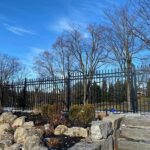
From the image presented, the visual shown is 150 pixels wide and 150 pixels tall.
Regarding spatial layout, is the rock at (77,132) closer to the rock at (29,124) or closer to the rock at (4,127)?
the rock at (29,124)

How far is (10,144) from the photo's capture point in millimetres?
7801

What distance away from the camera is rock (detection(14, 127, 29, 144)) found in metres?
7.93

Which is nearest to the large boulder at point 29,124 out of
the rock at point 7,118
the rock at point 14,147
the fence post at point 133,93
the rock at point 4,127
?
the rock at point 4,127

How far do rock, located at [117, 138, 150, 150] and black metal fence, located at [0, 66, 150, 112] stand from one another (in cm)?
255

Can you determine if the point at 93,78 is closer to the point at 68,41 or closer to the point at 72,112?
the point at 72,112

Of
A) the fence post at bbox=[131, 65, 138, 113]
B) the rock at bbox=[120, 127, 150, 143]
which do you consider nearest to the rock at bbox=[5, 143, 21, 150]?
the rock at bbox=[120, 127, 150, 143]

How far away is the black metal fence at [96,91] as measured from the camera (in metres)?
11.2

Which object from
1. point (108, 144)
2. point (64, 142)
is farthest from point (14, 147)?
point (108, 144)

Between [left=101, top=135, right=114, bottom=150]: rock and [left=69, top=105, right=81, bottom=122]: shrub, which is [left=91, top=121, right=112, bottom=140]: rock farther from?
[left=69, top=105, right=81, bottom=122]: shrub

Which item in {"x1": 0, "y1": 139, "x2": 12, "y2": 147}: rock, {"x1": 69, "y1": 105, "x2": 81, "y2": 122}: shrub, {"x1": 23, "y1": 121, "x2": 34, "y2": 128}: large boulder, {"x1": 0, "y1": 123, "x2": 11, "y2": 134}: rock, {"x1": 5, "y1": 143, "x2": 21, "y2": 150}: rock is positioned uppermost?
{"x1": 69, "y1": 105, "x2": 81, "y2": 122}: shrub

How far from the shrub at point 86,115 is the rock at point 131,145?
3.68 feet

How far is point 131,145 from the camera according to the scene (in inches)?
330

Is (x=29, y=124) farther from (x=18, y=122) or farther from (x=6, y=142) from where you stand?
(x=6, y=142)

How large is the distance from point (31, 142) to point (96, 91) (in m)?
5.88
